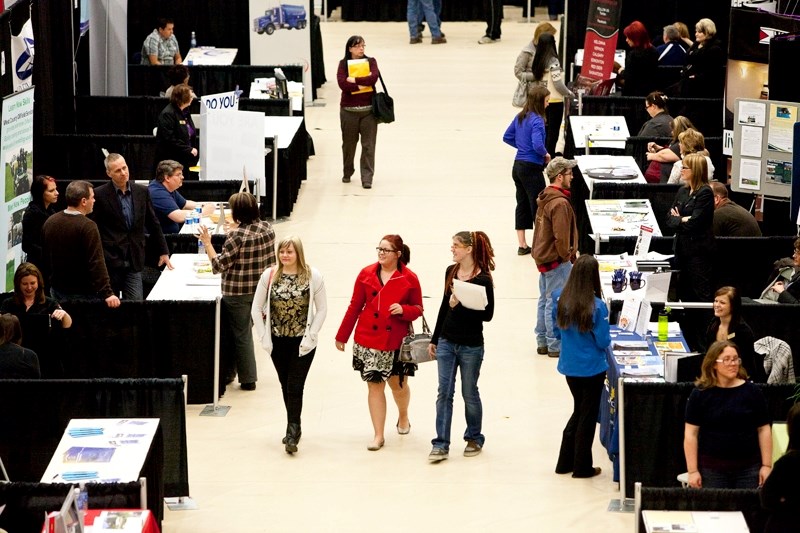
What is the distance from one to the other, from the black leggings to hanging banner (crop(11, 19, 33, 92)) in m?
4.25

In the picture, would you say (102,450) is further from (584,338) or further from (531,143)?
(531,143)

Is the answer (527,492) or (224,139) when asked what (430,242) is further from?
(527,492)

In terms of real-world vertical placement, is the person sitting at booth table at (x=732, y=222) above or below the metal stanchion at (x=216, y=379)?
above

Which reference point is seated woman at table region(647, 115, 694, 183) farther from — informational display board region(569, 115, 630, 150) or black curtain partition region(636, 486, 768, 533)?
black curtain partition region(636, 486, 768, 533)

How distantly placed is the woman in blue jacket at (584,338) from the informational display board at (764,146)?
14.3 feet

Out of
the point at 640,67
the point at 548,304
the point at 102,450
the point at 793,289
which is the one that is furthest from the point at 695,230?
the point at 640,67

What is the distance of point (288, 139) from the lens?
15391 millimetres

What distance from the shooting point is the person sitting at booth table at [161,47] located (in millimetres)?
19453

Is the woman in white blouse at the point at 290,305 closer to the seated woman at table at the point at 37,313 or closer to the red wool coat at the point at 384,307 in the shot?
the red wool coat at the point at 384,307

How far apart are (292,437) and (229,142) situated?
4998mm

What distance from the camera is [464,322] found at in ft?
30.0

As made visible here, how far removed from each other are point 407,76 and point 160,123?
9.68 m

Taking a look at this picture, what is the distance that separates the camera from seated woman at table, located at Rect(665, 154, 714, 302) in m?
11.1

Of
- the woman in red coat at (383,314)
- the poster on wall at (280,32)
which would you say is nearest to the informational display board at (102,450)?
the woman in red coat at (383,314)
